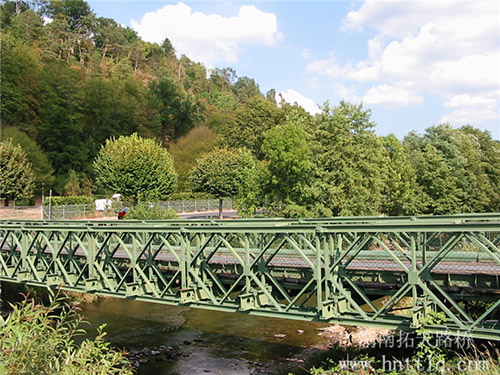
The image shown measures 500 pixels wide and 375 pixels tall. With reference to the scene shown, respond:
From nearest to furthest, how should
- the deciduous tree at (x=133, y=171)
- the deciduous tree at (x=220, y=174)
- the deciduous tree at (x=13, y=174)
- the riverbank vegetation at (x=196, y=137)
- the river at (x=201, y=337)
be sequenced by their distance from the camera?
the river at (x=201, y=337) < the riverbank vegetation at (x=196, y=137) < the deciduous tree at (x=133, y=171) < the deciduous tree at (x=220, y=174) < the deciduous tree at (x=13, y=174)

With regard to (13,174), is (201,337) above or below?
below

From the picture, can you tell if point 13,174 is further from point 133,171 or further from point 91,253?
point 91,253

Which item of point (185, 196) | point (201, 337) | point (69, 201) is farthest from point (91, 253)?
point (185, 196)

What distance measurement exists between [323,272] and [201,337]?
7.25 meters

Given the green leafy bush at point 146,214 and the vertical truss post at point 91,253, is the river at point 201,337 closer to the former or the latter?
the vertical truss post at point 91,253

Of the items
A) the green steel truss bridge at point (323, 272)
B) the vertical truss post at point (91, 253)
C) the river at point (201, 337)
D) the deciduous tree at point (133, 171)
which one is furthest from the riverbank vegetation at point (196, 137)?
the vertical truss post at point (91, 253)

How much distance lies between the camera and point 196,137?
2751 inches

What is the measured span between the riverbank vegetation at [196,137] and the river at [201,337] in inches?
429

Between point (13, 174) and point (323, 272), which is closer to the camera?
point (323, 272)

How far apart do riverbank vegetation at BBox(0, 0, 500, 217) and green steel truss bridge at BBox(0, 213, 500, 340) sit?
47.5 ft

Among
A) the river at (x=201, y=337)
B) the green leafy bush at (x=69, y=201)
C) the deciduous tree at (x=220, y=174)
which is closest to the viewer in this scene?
the river at (x=201, y=337)

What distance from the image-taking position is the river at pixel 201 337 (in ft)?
43.9

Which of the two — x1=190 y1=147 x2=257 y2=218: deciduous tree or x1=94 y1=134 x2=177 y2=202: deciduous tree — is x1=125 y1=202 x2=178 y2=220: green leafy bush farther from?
x1=190 y1=147 x2=257 y2=218: deciduous tree

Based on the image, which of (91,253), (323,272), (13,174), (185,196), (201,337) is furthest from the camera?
(185,196)
